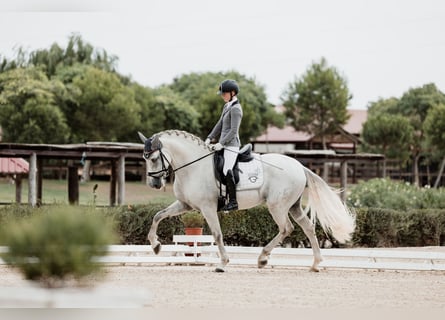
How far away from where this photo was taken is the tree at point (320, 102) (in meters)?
59.6

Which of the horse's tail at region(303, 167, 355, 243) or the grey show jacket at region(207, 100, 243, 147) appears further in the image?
the horse's tail at region(303, 167, 355, 243)

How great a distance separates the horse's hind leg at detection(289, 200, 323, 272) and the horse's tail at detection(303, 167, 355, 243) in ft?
0.49

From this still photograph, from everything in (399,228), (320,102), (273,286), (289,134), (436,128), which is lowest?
(399,228)

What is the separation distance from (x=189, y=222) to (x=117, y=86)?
4056cm

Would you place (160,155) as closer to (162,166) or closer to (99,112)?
(162,166)

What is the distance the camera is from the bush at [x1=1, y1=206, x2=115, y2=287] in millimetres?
6289

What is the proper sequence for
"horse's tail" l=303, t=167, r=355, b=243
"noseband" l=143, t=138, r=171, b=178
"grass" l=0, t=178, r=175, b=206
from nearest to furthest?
"noseband" l=143, t=138, r=171, b=178
"horse's tail" l=303, t=167, r=355, b=243
"grass" l=0, t=178, r=175, b=206

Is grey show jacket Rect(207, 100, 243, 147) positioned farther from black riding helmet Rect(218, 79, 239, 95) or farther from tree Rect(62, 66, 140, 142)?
tree Rect(62, 66, 140, 142)

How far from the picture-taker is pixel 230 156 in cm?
1056

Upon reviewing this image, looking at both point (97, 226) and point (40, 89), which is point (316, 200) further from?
point (40, 89)

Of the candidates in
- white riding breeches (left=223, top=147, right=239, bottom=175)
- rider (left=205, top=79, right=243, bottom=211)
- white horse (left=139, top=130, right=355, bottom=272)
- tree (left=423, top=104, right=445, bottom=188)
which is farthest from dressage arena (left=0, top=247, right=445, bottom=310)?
tree (left=423, top=104, right=445, bottom=188)

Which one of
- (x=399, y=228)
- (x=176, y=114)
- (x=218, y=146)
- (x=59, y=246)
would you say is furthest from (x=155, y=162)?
(x=176, y=114)

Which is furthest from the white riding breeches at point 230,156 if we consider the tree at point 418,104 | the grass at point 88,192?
the tree at point 418,104

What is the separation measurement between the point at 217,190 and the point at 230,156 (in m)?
0.49
